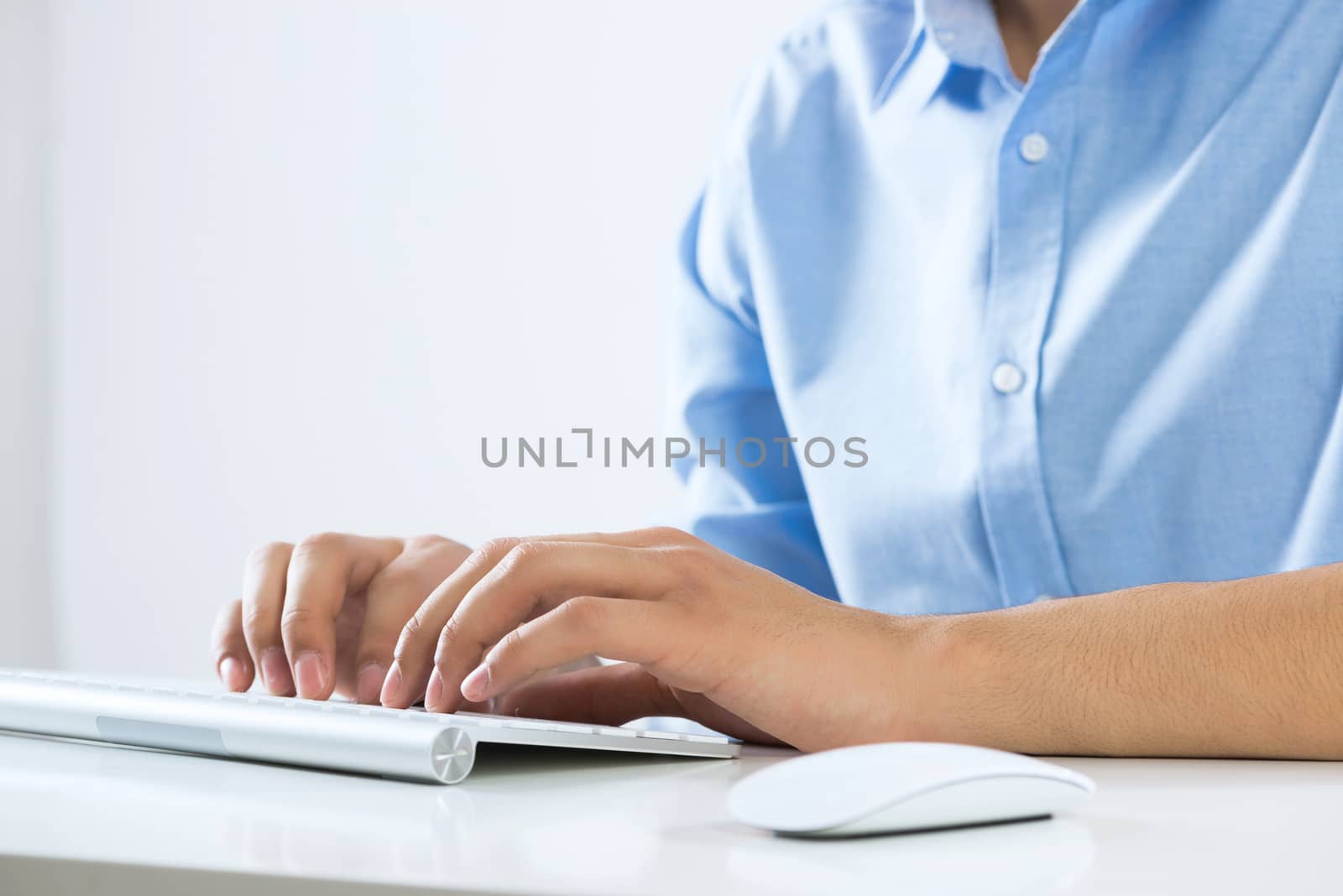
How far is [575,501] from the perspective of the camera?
2312mm

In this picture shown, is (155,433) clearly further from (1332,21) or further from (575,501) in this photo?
(1332,21)

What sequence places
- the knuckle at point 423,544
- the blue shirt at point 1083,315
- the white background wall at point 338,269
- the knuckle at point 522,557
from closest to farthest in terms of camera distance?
the knuckle at point 522,557 → the knuckle at point 423,544 → the blue shirt at point 1083,315 → the white background wall at point 338,269

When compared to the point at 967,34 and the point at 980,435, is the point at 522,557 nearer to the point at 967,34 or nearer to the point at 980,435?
the point at 980,435

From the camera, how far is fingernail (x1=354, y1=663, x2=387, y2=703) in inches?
25.0

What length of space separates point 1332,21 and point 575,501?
164 cm

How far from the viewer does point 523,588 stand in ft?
1.71

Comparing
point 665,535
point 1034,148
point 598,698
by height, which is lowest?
point 598,698

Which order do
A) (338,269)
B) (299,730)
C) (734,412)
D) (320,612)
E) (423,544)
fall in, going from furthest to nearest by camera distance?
(338,269)
(734,412)
(423,544)
(320,612)
(299,730)

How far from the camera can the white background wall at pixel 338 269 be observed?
233 centimetres

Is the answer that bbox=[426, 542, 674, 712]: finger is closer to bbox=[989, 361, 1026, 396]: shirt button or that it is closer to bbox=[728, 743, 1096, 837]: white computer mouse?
bbox=[728, 743, 1096, 837]: white computer mouse

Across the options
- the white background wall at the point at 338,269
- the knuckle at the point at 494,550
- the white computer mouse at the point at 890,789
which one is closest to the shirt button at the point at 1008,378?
the knuckle at the point at 494,550

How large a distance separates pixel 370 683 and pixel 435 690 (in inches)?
5.0

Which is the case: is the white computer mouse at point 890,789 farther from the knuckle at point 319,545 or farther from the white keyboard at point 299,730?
the knuckle at point 319,545

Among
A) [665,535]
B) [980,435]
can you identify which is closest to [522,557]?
[665,535]
